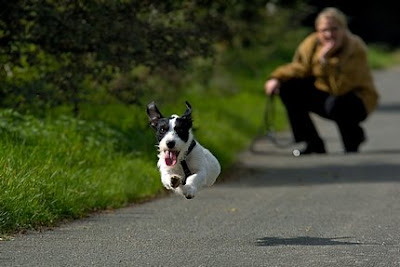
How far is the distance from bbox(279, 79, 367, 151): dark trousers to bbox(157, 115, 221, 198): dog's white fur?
→ 6.92 meters

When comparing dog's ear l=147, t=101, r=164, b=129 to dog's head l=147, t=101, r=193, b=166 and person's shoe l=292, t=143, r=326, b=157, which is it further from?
person's shoe l=292, t=143, r=326, b=157

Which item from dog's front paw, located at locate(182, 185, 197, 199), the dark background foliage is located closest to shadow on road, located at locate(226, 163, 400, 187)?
the dark background foliage

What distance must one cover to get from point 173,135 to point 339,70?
7.59 meters

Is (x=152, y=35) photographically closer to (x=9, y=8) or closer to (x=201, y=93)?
(x=9, y=8)

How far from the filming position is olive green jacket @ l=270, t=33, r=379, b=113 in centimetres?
1580

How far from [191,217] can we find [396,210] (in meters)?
1.91

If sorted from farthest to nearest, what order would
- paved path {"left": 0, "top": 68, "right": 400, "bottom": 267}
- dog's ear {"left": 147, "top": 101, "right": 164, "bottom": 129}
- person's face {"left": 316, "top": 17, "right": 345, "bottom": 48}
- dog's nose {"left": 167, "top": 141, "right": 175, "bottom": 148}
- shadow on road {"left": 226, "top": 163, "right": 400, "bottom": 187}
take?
1. person's face {"left": 316, "top": 17, "right": 345, "bottom": 48}
2. shadow on road {"left": 226, "top": 163, "right": 400, "bottom": 187}
3. dog's ear {"left": 147, "top": 101, "right": 164, "bottom": 129}
4. dog's nose {"left": 167, "top": 141, "right": 175, "bottom": 148}
5. paved path {"left": 0, "top": 68, "right": 400, "bottom": 267}

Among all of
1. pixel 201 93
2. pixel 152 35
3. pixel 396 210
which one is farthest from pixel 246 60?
pixel 396 210

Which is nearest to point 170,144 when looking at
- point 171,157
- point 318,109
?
point 171,157

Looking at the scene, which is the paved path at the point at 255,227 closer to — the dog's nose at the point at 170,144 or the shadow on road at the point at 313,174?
the shadow on road at the point at 313,174

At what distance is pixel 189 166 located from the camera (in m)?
9.02

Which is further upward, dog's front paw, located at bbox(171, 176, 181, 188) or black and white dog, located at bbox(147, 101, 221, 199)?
black and white dog, located at bbox(147, 101, 221, 199)

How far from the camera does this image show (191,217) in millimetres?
10055

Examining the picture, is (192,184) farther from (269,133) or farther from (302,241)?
(269,133)
